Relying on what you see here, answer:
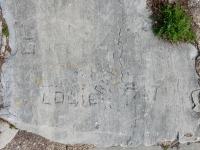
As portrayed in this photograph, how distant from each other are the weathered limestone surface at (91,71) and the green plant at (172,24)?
10 centimetres

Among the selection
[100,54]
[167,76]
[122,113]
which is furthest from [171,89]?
[100,54]

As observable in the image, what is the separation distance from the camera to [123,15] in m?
3.38

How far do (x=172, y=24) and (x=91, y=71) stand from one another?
1.03m

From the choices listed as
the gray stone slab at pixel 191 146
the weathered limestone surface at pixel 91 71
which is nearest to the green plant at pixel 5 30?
the weathered limestone surface at pixel 91 71

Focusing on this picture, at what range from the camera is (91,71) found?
3.39 meters

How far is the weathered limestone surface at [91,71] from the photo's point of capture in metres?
3.37

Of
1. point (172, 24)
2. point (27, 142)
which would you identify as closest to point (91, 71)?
point (172, 24)

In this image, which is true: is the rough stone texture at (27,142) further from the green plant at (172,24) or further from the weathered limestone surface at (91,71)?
the green plant at (172,24)

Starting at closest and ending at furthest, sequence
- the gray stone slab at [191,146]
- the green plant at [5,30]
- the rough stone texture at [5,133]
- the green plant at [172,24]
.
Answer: the green plant at [172,24] → the green plant at [5,30] → the rough stone texture at [5,133] → the gray stone slab at [191,146]

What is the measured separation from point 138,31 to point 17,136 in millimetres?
1950

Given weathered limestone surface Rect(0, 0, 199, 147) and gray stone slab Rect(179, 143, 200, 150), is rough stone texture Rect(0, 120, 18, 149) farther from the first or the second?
gray stone slab Rect(179, 143, 200, 150)

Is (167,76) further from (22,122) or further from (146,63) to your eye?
(22,122)

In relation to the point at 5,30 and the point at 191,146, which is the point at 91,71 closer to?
the point at 5,30

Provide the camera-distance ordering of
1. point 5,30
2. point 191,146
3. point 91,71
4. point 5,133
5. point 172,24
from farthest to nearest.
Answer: point 191,146, point 5,133, point 5,30, point 91,71, point 172,24
